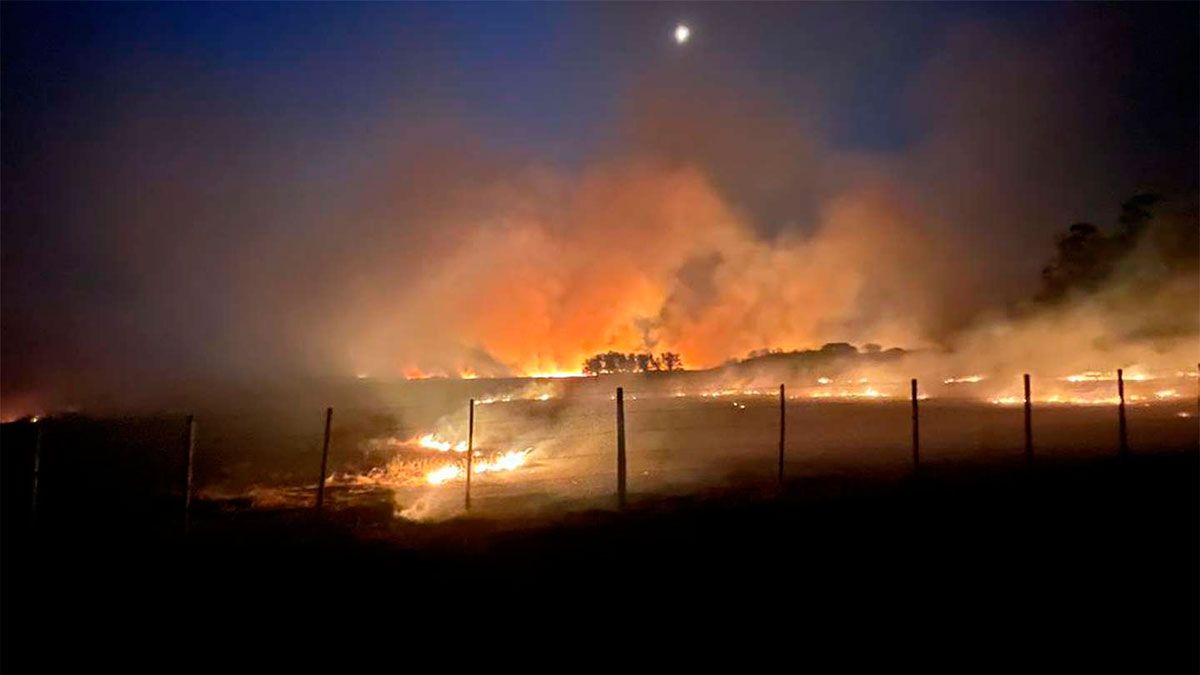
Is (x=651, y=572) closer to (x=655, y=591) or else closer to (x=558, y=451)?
(x=655, y=591)

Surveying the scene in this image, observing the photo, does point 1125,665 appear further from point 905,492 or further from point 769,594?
point 905,492

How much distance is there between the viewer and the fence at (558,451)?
1448 centimetres

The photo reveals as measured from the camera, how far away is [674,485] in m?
14.7

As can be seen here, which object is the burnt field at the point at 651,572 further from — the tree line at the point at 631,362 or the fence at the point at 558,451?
the tree line at the point at 631,362

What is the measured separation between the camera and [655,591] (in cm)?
748

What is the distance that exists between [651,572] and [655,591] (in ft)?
2.49

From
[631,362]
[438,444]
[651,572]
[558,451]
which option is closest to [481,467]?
[558,451]

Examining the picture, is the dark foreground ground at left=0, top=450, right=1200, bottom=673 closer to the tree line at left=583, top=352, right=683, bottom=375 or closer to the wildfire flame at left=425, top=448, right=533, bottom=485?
the wildfire flame at left=425, top=448, right=533, bottom=485

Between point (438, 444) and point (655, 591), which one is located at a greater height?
point (438, 444)

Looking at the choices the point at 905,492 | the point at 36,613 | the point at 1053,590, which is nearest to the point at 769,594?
the point at 1053,590

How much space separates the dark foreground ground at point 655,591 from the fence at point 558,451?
1.67 meters

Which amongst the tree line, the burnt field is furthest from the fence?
the tree line

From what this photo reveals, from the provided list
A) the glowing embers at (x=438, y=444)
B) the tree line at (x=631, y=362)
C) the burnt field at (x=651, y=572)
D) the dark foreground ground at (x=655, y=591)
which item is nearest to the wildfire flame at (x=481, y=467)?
the burnt field at (x=651, y=572)

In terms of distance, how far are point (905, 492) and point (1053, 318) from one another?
41.1 m
